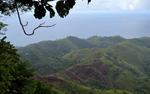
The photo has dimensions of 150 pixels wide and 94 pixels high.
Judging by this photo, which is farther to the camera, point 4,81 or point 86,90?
point 86,90

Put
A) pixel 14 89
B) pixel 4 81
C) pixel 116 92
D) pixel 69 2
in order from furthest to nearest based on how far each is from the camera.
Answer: pixel 116 92 < pixel 14 89 < pixel 4 81 < pixel 69 2

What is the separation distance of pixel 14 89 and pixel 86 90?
129502mm

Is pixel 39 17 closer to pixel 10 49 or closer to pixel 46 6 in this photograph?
pixel 46 6

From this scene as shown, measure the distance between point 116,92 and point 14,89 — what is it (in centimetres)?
12900

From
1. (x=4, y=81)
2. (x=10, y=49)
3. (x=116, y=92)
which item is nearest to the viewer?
A: (x=4, y=81)

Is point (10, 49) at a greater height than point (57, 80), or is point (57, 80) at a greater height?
point (10, 49)

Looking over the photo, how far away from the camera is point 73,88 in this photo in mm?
167875

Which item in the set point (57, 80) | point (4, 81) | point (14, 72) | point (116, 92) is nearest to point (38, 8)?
point (4, 81)

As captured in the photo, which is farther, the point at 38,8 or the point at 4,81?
the point at 4,81

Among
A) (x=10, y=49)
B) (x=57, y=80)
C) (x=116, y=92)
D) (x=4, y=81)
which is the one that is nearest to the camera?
(x=4, y=81)

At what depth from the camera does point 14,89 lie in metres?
38.3

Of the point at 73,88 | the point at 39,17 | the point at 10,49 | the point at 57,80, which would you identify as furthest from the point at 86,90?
the point at 39,17

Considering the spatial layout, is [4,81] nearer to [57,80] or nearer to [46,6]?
[46,6]

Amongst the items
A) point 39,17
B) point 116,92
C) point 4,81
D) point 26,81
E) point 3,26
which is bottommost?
point 116,92
